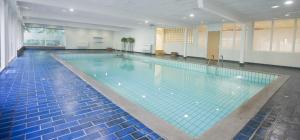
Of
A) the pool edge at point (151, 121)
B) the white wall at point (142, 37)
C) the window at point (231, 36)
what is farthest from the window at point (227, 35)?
the pool edge at point (151, 121)

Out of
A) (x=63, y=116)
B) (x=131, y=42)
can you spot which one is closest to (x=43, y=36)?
(x=131, y=42)

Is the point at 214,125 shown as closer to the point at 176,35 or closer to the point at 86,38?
the point at 176,35

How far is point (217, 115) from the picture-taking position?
3.13 meters

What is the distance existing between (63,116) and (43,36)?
19.4 metres

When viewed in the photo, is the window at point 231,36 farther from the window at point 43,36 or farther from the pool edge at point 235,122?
the window at point 43,36

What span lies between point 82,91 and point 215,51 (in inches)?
387

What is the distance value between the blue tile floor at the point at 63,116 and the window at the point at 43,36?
17248 mm

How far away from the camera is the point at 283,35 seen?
27.9 feet

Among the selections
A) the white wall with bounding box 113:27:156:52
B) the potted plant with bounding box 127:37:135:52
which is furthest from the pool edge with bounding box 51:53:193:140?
the potted plant with bounding box 127:37:135:52

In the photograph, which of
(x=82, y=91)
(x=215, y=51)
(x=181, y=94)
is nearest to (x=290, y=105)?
(x=181, y=94)

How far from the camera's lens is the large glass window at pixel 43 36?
59.1 feet

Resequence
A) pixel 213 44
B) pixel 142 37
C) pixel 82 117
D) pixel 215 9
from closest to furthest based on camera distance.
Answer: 1. pixel 82 117
2. pixel 215 9
3. pixel 213 44
4. pixel 142 37

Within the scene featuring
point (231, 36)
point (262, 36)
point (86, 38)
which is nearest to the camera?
point (262, 36)

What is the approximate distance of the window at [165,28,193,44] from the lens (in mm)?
12875
